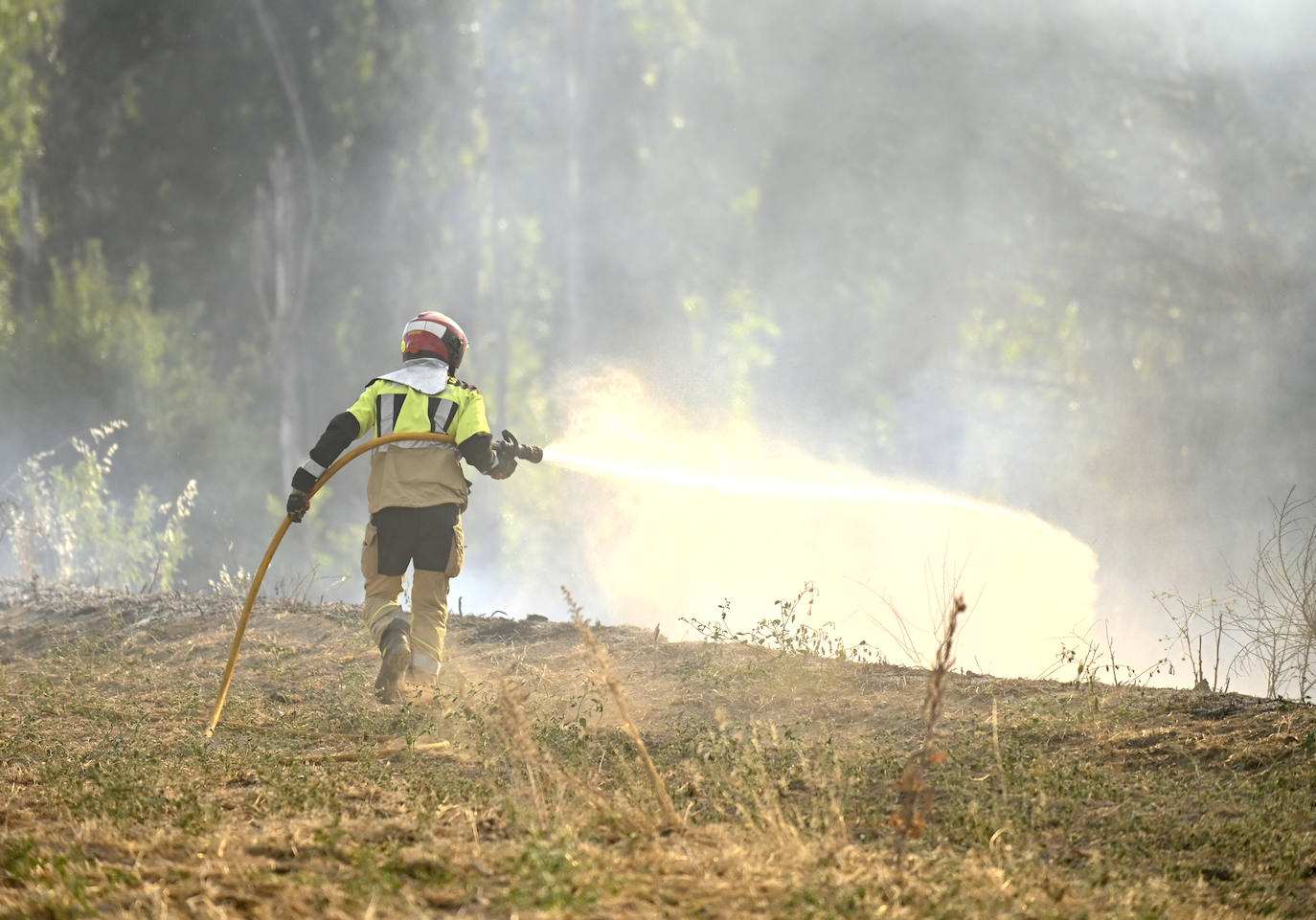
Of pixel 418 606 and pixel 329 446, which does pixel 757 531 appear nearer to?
pixel 418 606

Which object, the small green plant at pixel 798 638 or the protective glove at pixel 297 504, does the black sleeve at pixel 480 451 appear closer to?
the protective glove at pixel 297 504

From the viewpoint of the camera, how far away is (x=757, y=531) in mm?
14031

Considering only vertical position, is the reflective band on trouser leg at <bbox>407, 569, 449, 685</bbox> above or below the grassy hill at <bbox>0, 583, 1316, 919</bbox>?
above

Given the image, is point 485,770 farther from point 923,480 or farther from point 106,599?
point 923,480

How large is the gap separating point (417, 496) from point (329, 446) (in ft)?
1.60

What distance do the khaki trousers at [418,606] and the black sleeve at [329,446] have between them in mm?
445

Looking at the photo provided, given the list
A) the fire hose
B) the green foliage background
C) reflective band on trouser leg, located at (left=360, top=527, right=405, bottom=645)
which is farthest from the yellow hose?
the green foliage background

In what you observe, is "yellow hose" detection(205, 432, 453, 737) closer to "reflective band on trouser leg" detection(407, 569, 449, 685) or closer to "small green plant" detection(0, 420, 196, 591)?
"reflective band on trouser leg" detection(407, 569, 449, 685)

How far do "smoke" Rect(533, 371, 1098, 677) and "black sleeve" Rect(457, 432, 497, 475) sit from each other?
7.50 m

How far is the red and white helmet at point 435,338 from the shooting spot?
6.18 meters

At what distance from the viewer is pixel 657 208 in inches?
582

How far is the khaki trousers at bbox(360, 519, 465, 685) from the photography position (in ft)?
19.5

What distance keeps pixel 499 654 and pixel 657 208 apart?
868 centimetres

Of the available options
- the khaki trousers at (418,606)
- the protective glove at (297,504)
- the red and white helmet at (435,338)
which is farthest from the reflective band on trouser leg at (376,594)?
the red and white helmet at (435,338)
